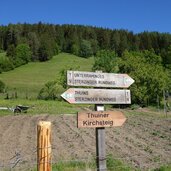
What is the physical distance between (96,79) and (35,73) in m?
86.0

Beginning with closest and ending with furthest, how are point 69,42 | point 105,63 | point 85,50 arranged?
point 105,63, point 85,50, point 69,42

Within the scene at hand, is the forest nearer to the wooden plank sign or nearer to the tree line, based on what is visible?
the tree line

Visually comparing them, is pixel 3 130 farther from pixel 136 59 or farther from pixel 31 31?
pixel 31 31

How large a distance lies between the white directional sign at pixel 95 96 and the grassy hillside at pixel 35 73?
63.5 metres

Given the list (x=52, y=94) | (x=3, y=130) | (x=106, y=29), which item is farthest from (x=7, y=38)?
(x=3, y=130)

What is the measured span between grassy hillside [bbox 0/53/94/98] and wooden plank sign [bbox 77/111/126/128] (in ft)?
209

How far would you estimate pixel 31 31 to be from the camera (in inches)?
4791

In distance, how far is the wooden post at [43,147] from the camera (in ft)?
20.5

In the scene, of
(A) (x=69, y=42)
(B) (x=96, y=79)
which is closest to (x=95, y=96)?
(B) (x=96, y=79)

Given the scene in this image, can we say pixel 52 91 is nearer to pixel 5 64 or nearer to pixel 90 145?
pixel 5 64

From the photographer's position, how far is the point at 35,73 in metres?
92.8

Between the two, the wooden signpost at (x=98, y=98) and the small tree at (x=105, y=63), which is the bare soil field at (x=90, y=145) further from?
the small tree at (x=105, y=63)

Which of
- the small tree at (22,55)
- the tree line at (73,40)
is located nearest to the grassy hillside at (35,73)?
the small tree at (22,55)

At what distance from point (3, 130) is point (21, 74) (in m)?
72.4
